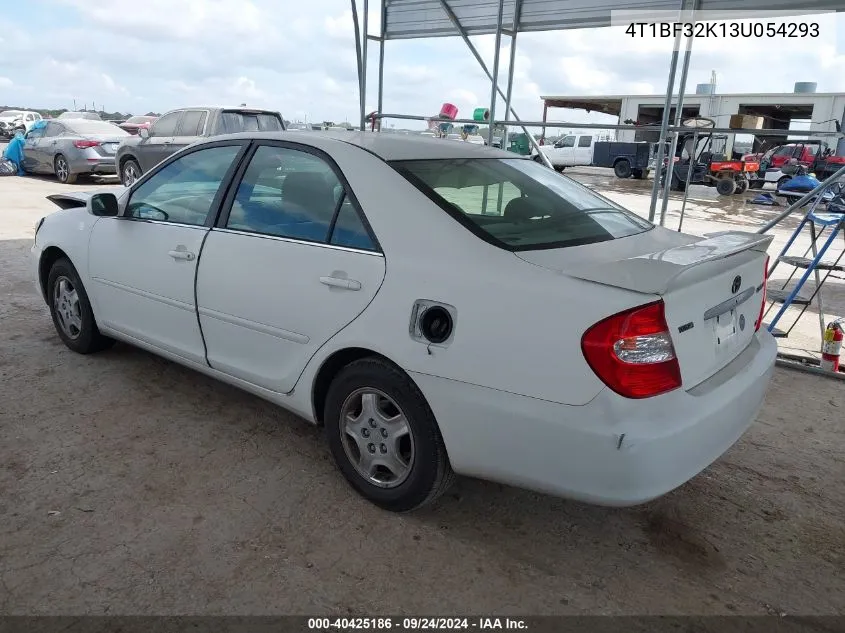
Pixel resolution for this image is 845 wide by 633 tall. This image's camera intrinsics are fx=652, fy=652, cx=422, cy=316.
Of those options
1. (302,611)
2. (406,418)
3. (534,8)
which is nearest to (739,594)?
(406,418)

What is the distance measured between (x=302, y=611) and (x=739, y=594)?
4.91 feet

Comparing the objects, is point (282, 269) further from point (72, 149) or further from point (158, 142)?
point (72, 149)

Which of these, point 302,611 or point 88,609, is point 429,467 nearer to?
point 302,611

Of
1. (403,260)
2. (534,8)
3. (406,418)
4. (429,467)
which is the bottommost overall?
(429,467)

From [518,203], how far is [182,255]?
1659 mm

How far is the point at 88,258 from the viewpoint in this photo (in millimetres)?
3861

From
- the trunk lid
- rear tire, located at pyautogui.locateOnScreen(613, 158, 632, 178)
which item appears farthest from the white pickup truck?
the trunk lid

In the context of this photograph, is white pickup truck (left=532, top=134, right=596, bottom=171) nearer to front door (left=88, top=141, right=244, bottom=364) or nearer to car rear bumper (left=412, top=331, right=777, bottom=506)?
front door (left=88, top=141, right=244, bottom=364)

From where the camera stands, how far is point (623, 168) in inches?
1028

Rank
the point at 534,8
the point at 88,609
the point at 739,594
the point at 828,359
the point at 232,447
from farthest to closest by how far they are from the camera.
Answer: the point at 534,8, the point at 828,359, the point at 232,447, the point at 739,594, the point at 88,609

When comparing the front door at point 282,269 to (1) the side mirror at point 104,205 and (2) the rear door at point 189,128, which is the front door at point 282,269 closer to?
(1) the side mirror at point 104,205

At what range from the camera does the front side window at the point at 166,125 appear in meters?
12.5

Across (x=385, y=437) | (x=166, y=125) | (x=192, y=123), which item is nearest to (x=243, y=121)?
(x=192, y=123)

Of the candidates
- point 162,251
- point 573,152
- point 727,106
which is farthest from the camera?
point 727,106
